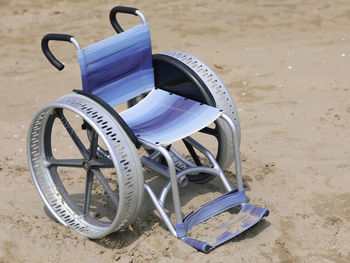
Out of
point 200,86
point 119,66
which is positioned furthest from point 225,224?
point 119,66

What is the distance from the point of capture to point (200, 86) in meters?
3.79

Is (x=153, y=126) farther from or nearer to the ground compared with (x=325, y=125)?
farther from the ground

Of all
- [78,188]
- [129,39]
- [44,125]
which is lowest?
[78,188]

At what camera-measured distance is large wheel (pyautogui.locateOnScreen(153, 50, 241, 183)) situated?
150 inches

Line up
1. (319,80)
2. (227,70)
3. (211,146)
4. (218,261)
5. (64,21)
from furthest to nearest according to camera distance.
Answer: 1. (64,21)
2. (227,70)
3. (319,80)
4. (211,146)
5. (218,261)

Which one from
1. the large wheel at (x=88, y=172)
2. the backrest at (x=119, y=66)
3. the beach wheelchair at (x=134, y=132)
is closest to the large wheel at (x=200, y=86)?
the beach wheelchair at (x=134, y=132)

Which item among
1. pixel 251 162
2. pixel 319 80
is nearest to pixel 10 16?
pixel 319 80

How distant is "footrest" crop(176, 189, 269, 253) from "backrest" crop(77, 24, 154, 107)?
38.1 inches

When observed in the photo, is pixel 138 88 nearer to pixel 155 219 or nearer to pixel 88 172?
pixel 88 172

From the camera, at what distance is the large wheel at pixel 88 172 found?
3.25 m

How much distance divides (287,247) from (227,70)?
3239mm

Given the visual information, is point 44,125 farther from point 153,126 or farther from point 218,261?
point 218,261

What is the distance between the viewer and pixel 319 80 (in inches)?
237

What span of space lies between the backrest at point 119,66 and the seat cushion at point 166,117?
0.41ft
